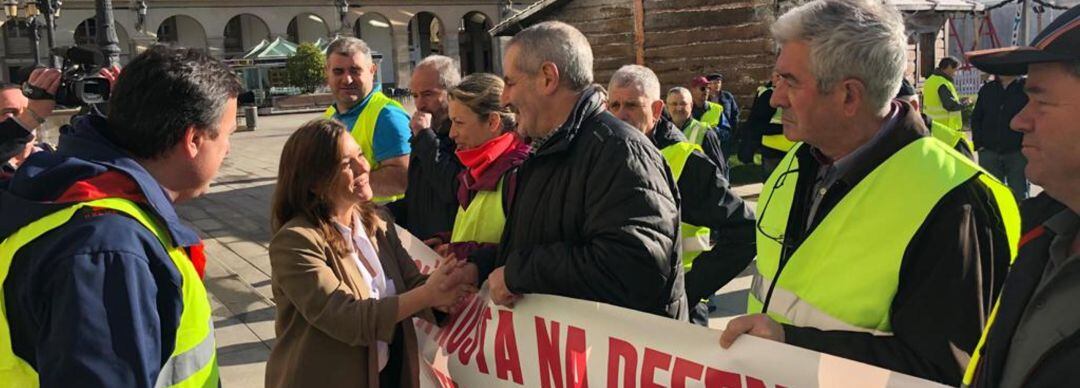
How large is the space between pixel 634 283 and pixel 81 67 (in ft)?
9.43

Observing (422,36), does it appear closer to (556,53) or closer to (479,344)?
(479,344)

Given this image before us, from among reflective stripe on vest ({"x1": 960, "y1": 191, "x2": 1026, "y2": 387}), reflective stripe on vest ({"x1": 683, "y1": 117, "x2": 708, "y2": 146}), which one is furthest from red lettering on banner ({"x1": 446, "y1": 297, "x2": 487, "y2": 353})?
reflective stripe on vest ({"x1": 683, "y1": 117, "x2": 708, "y2": 146})

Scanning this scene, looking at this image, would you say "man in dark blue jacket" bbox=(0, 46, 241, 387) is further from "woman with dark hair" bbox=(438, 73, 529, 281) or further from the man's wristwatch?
the man's wristwatch

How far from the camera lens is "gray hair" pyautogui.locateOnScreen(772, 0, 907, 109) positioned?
2.04 meters

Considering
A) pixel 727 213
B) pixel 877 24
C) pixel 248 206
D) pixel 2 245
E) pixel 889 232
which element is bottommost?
pixel 248 206

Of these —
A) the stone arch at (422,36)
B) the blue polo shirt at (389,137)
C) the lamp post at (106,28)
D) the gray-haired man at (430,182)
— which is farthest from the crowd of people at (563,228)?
the stone arch at (422,36)

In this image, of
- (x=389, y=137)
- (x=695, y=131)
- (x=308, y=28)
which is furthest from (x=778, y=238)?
(x=308, y=28)

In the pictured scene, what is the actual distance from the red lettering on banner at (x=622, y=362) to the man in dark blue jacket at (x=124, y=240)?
1090 millimetres

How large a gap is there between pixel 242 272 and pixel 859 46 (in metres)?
6.68

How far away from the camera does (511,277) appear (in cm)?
250

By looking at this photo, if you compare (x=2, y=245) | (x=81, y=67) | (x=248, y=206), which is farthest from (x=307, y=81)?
(x=2, y=245)

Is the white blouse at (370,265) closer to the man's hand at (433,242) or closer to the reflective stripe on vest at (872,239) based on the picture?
the man's hand at (433,242)

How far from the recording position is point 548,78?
8.43ft

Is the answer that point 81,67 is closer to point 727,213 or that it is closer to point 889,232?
point 727,213
